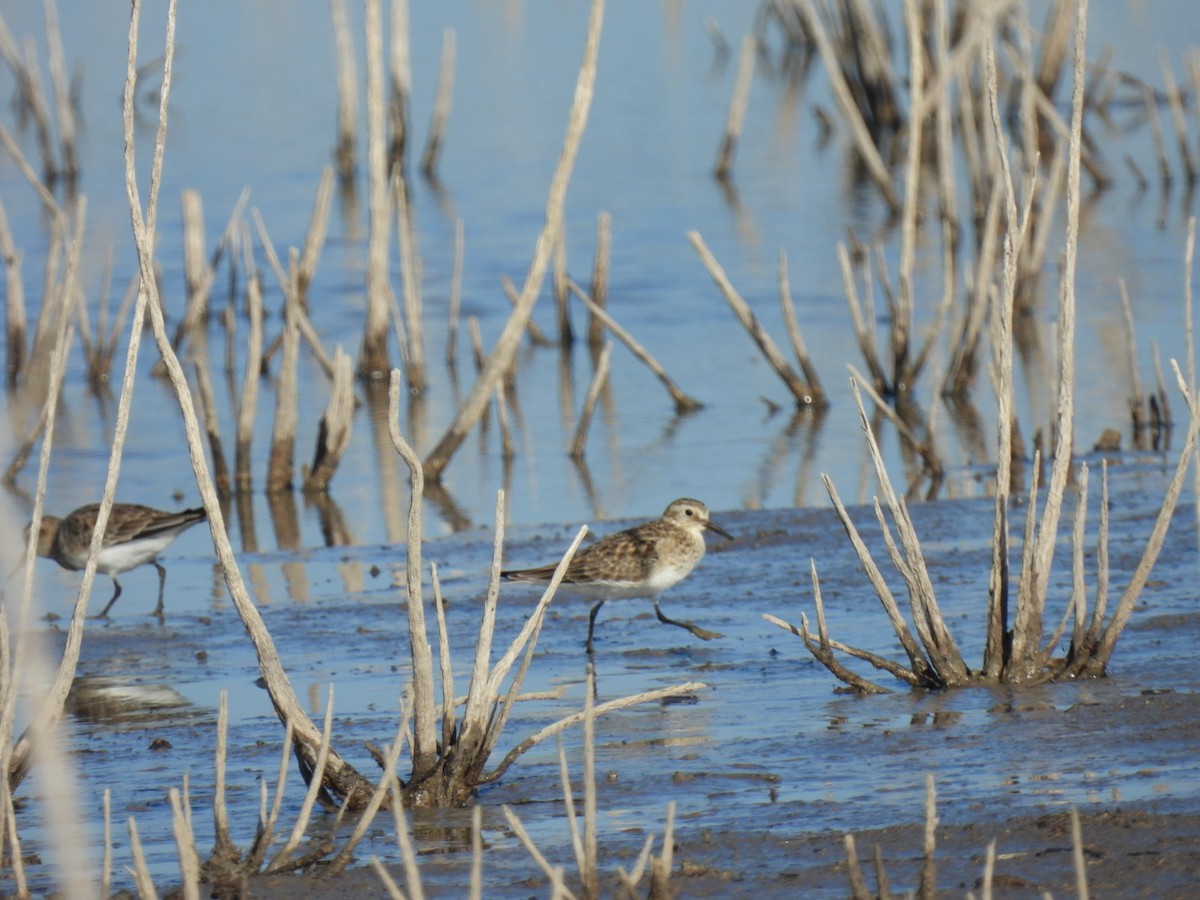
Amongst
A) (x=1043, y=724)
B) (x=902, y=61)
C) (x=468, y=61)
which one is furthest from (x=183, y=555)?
(x=468, y=61)

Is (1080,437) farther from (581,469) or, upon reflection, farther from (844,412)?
(581,469)

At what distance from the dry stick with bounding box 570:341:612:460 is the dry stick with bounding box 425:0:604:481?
808 millimetres

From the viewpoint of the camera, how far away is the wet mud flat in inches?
200

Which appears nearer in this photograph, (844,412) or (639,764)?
(639,764)

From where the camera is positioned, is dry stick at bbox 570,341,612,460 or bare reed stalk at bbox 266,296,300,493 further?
dry stick at bbox 570,341,612,460

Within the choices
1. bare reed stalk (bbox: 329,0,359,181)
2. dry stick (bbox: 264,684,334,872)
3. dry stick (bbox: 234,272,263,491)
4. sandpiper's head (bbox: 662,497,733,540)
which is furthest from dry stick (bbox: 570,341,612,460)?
bare reed stalk (bbox: 329,0,359,181)

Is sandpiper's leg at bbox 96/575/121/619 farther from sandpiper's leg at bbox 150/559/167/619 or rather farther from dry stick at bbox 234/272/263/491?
dry stick at bbox 234/272/263/491

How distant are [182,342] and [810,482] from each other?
6.83m

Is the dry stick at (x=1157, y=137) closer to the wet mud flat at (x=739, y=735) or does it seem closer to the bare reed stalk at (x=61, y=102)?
the wet mud flat at (x=739, y=735)

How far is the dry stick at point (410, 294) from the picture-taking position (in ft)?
43.1

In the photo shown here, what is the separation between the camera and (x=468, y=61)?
39.2m

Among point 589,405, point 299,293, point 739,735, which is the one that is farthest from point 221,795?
point 299,293

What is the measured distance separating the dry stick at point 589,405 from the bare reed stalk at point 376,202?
1.79 m

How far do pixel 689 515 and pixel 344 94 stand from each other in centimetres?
1940
